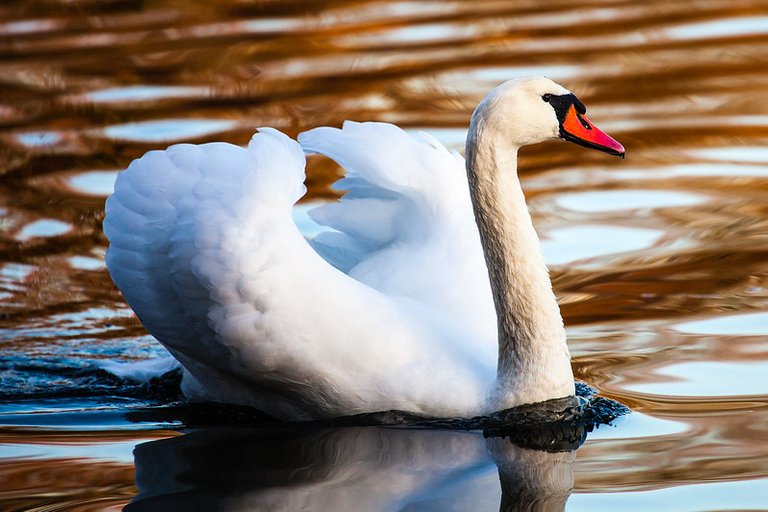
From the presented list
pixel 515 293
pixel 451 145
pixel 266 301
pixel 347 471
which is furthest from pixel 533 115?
pixel 451 145

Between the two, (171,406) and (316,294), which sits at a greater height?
(316,294)

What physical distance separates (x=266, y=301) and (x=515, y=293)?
1086 millimetres

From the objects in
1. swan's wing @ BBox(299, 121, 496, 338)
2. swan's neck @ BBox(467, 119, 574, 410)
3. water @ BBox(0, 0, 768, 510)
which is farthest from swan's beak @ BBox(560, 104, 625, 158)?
water @ BBox(0, 0, 768, 510)

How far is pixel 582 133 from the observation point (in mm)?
6125

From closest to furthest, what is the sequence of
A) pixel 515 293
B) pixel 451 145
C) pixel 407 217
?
pixel 515 293 → pixel 407 217 → pixel 451 145

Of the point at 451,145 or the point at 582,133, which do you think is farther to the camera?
the point at 451,145

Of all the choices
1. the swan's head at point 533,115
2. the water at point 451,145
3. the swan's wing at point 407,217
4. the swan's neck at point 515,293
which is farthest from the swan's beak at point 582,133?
the water at point 451,145

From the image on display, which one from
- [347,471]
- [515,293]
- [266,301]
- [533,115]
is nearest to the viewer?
[347,471]

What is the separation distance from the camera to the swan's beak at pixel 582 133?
20.0 ft

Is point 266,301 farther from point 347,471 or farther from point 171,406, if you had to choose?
point 171,406

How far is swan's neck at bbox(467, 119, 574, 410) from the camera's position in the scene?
6129mm

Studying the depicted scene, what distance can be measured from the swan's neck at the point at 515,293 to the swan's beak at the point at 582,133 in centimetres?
23

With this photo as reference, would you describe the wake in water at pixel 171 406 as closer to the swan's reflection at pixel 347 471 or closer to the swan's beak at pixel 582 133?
the swan's reflection at pixel 347 471

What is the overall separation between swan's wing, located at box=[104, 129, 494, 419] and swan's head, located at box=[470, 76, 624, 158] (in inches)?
35.2
